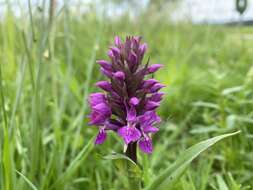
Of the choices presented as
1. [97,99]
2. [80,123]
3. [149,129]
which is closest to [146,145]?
[149,129]

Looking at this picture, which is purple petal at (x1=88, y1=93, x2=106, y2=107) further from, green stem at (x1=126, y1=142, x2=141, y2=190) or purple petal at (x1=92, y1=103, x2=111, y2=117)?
green stem at (x1=126, y1=142, x2=141, y2=190)

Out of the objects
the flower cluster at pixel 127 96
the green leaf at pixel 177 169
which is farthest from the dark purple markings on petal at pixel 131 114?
the green leaf at pixel 177 169

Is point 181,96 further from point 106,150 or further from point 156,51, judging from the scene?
point 156,51

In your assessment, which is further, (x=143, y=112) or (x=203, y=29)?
(x=203, y=29)

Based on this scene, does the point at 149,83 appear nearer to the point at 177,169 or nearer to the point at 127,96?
the point at 127,96

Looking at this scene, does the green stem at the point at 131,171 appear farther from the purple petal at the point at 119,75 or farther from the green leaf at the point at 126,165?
the purple petal at the point at 119,75

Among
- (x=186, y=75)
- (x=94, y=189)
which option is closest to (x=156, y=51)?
(x=186, y=75)
